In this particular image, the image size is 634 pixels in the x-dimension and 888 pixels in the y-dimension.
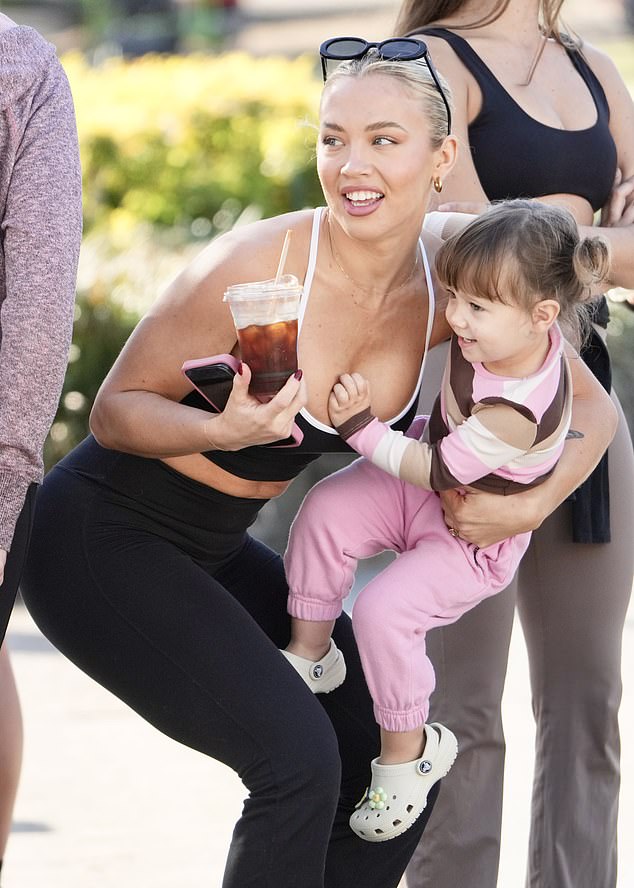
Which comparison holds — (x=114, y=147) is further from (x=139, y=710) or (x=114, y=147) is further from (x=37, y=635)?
(x=139, y=710)

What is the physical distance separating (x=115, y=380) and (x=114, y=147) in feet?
21.4

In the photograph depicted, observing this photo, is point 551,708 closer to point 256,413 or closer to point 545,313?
point 545,313

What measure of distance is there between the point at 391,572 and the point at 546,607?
0.69 m

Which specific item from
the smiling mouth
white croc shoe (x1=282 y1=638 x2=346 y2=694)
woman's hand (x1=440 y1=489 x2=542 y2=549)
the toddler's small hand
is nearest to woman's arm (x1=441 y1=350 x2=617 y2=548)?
woman's hand (x1=440 y1=489 x2=542 y2=549)

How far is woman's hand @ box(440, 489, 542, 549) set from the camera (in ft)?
8.88

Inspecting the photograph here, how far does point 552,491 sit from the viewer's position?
110 inches

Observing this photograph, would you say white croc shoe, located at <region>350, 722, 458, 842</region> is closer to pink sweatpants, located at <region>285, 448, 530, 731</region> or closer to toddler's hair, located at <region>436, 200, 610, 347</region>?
pink sweatpants, located at <region>285, 448, 530, 731</region>

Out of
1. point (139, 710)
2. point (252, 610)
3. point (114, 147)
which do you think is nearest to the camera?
point (139, 710)

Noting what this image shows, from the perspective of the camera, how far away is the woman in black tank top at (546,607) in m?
3.13

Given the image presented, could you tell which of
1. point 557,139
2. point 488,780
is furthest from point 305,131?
point 488,780

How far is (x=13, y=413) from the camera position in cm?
237

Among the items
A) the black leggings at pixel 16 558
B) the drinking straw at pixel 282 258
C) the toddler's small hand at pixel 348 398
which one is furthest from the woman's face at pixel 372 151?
the black leggings at pixel 16 558

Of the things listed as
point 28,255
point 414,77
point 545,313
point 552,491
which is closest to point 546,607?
point 552,491

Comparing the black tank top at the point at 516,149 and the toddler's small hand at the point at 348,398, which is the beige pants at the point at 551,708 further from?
the toddler's small hand at the point at 348,398
